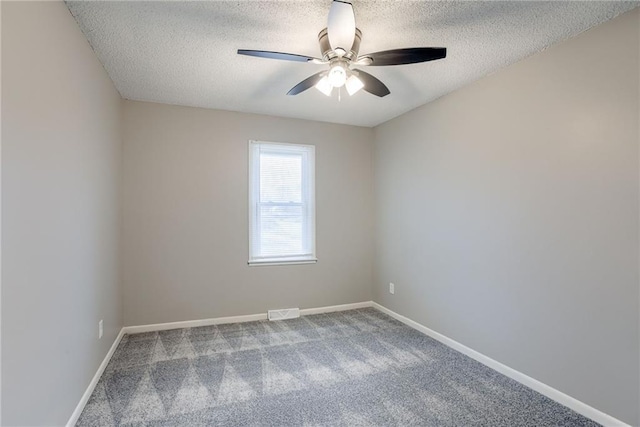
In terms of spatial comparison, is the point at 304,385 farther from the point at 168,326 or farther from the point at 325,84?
the point at 325,84

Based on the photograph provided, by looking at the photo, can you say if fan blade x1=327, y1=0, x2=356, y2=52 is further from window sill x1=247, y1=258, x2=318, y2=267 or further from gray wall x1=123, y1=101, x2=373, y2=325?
window sill x1=247, y1=258, x2=318, y2=267

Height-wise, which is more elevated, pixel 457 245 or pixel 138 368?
pixel 457 245

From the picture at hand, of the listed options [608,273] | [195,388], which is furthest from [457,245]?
[195,388]

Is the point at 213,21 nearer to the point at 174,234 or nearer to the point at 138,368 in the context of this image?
the point at 174,234

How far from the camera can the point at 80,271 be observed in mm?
2061

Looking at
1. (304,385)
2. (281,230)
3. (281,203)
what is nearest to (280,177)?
(281,203)

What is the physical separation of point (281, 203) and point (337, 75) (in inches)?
87.1

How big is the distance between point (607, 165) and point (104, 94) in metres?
3.68

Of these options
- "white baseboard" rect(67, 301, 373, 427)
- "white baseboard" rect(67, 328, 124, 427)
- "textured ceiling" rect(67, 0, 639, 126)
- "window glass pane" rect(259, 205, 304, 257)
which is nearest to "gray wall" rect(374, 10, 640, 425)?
"textured ceiling" rect(67, 0, 639, 126)

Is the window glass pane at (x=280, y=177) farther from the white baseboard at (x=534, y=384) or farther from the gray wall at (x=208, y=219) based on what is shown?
the white baseboard at (x=534, y=384)

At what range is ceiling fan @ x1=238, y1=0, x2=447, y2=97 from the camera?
162cm

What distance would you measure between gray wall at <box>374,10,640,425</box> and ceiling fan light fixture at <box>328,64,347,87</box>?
1474 mm

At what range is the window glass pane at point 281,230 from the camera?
3889 millimetres

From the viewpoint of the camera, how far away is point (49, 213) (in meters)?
1.60
